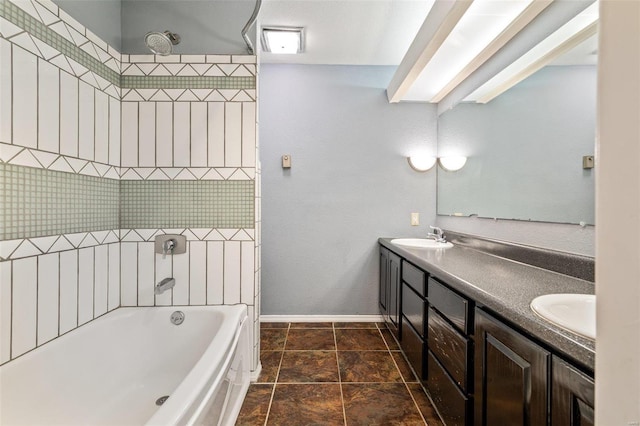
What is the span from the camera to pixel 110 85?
169 centimetres

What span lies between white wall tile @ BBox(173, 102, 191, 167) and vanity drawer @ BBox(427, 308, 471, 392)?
1767 millimetres

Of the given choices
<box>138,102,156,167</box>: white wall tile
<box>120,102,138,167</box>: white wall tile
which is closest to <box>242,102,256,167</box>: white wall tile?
<box>138,102,156,167</box>: white wall tile

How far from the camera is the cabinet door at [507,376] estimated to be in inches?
32.7

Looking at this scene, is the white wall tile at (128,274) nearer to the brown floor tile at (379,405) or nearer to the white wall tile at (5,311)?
the white wall tile at (5,311)

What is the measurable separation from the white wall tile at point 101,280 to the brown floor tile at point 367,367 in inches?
60.8

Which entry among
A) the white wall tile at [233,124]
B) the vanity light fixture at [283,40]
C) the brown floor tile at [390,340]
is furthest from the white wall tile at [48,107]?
the brown floor tile at [390,340]

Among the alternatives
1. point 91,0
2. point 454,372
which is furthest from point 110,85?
point 454,372

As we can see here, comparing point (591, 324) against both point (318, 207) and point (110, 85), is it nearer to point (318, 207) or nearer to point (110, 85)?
point (318, 207)

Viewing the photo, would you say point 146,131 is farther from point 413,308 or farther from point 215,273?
point 413,308

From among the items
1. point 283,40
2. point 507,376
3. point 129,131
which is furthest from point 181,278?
point 283,40

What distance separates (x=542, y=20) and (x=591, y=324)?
5.19ft

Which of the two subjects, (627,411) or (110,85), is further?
(110,85)

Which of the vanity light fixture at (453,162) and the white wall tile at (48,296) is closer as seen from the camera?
the white wall tile at (48,296)

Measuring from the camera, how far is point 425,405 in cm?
166
